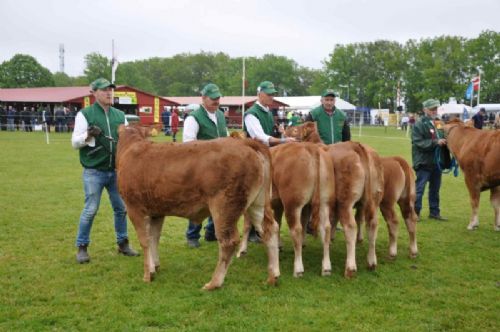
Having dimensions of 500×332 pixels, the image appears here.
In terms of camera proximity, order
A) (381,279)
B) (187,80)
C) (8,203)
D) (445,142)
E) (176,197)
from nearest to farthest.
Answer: (176,197), (381,279), (445,142), (8,203), (187,80)

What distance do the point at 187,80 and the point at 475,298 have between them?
109 metres

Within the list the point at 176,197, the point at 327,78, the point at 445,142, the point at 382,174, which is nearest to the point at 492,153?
the point at 445,142

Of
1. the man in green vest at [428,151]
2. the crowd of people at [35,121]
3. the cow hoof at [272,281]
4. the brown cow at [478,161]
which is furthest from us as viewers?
the crowd of people at [35,121]

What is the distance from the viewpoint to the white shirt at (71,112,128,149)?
19.6ft

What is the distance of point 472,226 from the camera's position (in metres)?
8.56

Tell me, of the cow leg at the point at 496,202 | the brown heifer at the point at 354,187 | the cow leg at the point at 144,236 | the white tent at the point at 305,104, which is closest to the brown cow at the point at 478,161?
the cow leg at the point at 496,202

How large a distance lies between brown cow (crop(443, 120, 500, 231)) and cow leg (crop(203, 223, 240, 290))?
17.3 ft

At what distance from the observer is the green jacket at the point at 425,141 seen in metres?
9.06

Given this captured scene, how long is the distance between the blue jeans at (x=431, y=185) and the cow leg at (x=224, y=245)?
515 centimetres

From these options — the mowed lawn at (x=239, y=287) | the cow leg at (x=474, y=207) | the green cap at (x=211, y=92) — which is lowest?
the mowed lawn at (x=239, y=287)

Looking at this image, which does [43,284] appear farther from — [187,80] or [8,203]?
[187,80]

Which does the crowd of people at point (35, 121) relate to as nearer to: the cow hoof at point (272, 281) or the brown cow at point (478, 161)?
the brown cow at point (478, 161)

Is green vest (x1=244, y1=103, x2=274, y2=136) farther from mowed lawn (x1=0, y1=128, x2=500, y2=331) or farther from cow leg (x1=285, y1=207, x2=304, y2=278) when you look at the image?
mowed lawn (x1=0, y1=128, x2=500, y2=331)

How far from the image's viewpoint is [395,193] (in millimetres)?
6691
